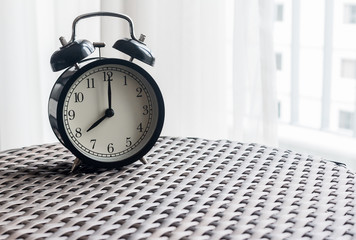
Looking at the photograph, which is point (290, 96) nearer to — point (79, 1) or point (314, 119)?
point (314, 119)

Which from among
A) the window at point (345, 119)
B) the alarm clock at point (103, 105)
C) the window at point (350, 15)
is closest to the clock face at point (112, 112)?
the alarm clock at point (103, 105)

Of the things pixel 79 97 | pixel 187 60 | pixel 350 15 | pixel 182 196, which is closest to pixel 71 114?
pixel 79 97

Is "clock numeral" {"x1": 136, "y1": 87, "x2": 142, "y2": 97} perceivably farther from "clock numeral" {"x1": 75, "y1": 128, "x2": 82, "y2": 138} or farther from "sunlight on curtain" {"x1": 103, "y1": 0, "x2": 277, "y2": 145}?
"sunlight on curtain" {"x1": 103, "y1": 0, "x2": 277, "y2": 145}

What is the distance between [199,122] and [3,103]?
20.5 inches

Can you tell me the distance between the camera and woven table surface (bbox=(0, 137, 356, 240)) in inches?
33.7

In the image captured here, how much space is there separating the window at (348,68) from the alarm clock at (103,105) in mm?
1056

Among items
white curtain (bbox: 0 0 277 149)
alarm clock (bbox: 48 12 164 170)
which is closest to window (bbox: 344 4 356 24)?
white curtain (bbox: 0 0 277 149)

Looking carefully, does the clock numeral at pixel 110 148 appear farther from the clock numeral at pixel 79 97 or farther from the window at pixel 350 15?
the window at pixel 350 15

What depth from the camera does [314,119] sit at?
7.36 ft

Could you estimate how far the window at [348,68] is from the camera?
2.01 metres

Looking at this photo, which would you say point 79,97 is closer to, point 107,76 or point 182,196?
point 107,76

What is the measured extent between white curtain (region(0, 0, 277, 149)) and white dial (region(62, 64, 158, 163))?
63 cm

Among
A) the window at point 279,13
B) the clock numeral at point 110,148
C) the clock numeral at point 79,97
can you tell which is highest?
the window at point 279,13

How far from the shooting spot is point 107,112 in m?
1.07
